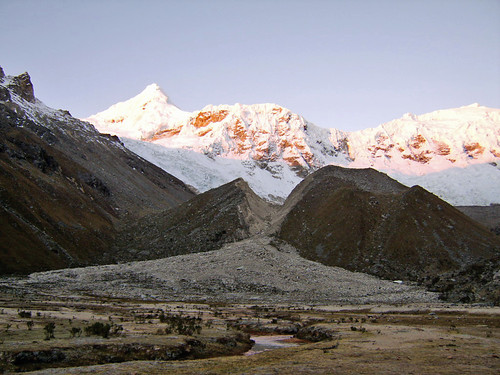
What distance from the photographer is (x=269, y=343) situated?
91.9ft

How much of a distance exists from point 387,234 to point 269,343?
2070 inches

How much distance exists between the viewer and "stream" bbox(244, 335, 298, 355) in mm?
25719

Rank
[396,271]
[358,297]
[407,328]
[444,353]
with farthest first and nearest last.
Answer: [396,271], [358,297], [407,328], [444,353]

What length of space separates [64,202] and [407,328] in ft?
269

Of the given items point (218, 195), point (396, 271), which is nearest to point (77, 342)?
point (396, 271)

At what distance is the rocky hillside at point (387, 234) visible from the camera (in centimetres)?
7081

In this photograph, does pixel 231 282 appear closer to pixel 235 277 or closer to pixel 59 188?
pixel 235 277

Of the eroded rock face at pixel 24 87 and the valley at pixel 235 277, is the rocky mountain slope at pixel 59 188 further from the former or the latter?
the valley at pixel 235 277

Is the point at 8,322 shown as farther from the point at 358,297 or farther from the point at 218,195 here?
the point at 218,195

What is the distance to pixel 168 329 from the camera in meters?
26.0

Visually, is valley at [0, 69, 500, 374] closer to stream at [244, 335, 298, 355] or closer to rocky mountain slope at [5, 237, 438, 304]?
rocky mountain slope at [5, 237, 438, 304]

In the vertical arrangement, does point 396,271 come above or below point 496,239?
below

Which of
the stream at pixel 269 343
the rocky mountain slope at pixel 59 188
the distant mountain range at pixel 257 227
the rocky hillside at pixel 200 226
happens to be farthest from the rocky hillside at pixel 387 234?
the stream at pixel 269 343

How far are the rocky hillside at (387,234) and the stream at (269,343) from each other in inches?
1651
